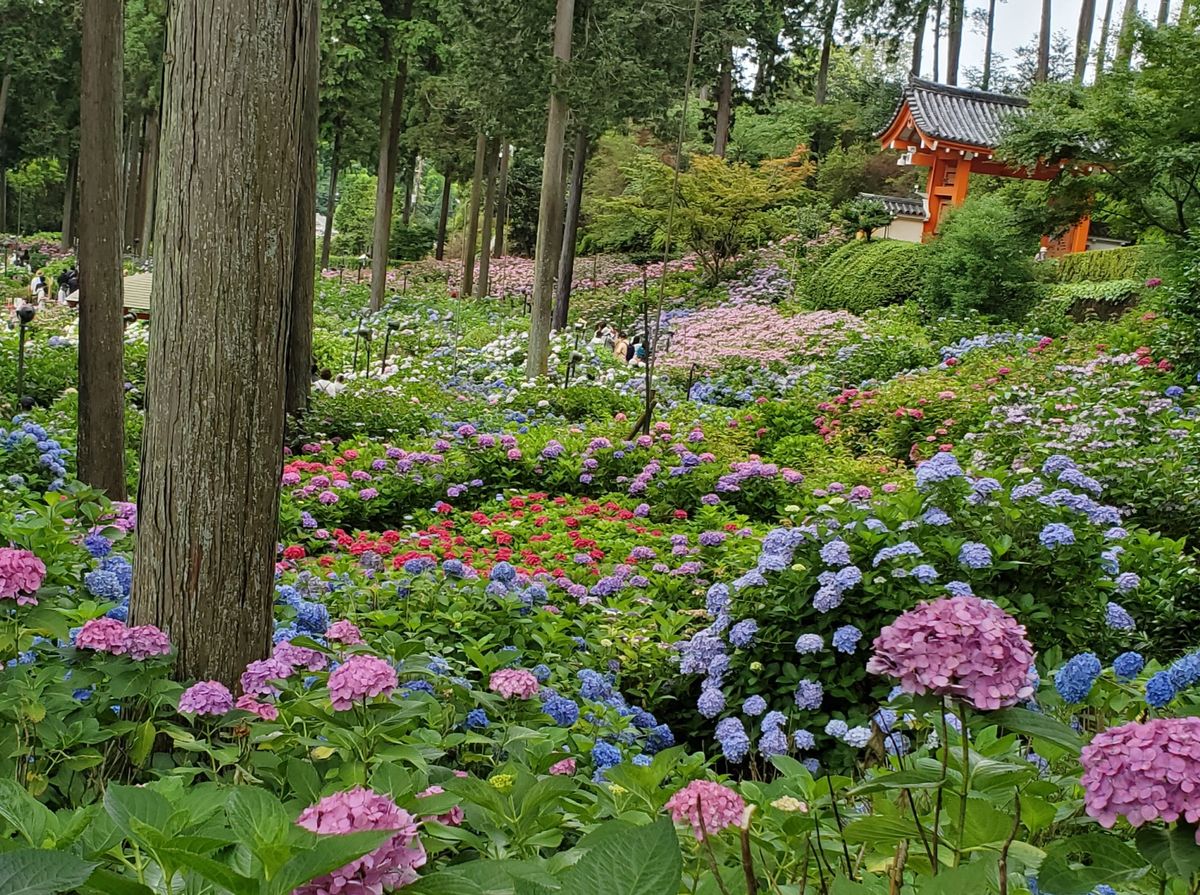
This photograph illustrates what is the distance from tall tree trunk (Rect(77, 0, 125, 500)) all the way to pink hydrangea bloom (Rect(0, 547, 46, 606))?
12.0 feet

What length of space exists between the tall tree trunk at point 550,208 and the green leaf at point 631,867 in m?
10.9

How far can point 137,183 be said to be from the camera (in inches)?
1307

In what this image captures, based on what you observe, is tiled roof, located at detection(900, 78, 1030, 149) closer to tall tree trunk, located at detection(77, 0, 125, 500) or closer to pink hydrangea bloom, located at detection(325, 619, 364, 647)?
tall tree trunk, located at detection(77, 0, 125, 500)

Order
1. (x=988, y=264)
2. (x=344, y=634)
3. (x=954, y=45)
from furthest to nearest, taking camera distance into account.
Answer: (x=954, y=45) < (x=988, y=264) < (x=344, y=634)

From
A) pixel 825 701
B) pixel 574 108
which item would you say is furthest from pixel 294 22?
pixel 574 108

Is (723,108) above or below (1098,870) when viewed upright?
above

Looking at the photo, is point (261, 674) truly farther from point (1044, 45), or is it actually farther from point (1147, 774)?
point (1044, 45)

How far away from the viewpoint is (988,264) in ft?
45.8

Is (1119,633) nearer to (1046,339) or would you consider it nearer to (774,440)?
(774,440)

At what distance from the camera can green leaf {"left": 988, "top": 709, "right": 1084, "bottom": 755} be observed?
1072mm

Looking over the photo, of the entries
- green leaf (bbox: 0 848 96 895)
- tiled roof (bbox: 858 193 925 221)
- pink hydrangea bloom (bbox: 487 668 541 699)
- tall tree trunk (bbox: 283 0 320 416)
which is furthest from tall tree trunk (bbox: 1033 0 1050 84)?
green leaf (bbox: 0 848 96 895)

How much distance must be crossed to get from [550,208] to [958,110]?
13.9 meters

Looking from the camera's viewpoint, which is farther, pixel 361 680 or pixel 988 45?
pixel 988 45

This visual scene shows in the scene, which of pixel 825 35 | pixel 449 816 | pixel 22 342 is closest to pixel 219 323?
pixel 449 816
